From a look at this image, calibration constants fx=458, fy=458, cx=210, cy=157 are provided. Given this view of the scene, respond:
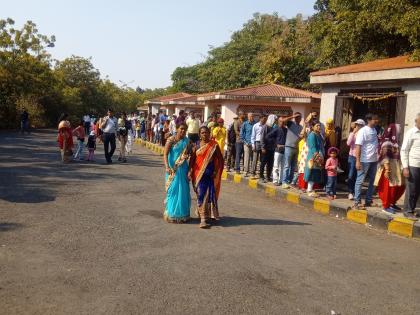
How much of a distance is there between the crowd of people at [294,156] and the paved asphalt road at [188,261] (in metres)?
0.76

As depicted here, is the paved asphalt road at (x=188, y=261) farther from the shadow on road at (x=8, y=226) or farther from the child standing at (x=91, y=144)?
the child standing at (x=91, y=144)

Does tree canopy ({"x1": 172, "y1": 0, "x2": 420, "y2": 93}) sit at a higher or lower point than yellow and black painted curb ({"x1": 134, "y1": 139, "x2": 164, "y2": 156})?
higher

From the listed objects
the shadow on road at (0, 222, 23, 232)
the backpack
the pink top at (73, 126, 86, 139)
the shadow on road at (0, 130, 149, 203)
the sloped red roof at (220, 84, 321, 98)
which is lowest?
the shadow on road at (0, 222, 23, 232)

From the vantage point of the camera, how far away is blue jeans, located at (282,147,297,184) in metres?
10.8

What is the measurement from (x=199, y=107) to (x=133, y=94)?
6132 cm

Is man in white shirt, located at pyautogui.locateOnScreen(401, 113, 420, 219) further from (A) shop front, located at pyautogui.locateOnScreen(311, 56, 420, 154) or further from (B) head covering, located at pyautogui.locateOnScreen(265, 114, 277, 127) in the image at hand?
(B) head covering, located at pyautogui.locateOnScreen(265, 114, 277, 127)

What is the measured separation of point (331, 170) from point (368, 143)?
126cm

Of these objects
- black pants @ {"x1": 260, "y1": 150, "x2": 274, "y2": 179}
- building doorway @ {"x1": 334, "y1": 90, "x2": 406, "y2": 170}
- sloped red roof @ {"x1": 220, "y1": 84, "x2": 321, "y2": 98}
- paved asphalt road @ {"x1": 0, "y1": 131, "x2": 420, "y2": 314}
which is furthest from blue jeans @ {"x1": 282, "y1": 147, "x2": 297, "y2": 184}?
sloped red roof @ {"x1": 220, "y1": 84, "x2": 321, "y2": 98}

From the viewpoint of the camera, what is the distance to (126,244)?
595 centimetres

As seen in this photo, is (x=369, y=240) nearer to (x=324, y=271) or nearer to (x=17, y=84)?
(x=324, y=271)

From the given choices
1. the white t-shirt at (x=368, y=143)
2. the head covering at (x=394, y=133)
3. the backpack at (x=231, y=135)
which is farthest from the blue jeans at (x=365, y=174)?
the backpack at (x=231, y=135)

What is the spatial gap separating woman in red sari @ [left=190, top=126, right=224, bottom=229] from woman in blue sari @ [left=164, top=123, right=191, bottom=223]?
16cm

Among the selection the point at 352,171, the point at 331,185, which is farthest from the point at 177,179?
the point at 352,171

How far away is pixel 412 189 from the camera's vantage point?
7875 mm
